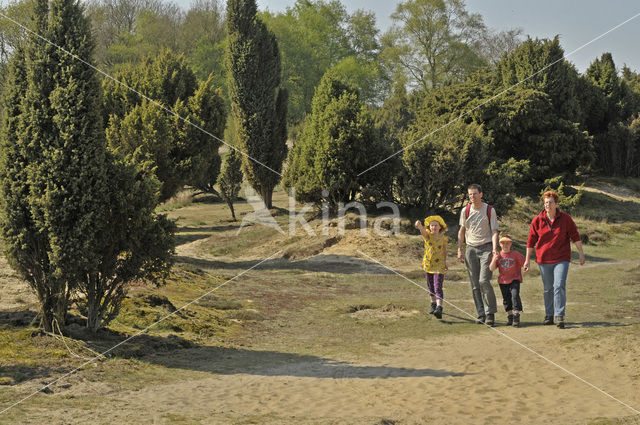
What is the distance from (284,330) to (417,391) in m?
4.20

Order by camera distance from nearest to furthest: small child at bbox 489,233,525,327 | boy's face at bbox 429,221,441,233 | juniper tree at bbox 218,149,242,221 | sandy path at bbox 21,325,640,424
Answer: sandy path at bbox 21,325,640,424, small child at bbox 489,233,525,327, boy's face at bbox 429,221,441,233, juniper tree at bbox 218,149,242,221

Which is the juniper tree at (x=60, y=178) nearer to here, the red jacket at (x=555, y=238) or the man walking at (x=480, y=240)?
the man walking at (x=480, y=240)

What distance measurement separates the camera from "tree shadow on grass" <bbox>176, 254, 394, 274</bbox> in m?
18.6

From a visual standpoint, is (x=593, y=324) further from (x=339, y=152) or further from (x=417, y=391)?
(x=339, y=152)

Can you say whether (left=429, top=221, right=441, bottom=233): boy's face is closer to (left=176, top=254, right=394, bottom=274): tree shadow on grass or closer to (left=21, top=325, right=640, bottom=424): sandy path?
(left=21, top=325, right=640, bottom=424): sandy path

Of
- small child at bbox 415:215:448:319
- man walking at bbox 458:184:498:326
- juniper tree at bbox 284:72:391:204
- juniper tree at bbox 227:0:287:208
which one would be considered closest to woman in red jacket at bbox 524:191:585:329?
man walking at bbox 458:184:498:326

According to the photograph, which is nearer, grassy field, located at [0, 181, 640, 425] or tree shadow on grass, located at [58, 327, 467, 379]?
grassy field, located at [0, 181, 640, 425]

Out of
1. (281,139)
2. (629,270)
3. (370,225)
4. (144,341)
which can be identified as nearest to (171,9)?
(281,139)

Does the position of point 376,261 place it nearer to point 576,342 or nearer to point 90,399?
point 576,342

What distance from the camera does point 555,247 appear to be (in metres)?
9.67

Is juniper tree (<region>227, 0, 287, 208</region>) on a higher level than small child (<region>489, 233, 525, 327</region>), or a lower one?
higher

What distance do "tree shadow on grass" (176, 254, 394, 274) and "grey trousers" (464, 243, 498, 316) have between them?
7857 mm

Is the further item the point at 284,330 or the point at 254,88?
the point at 254,88
